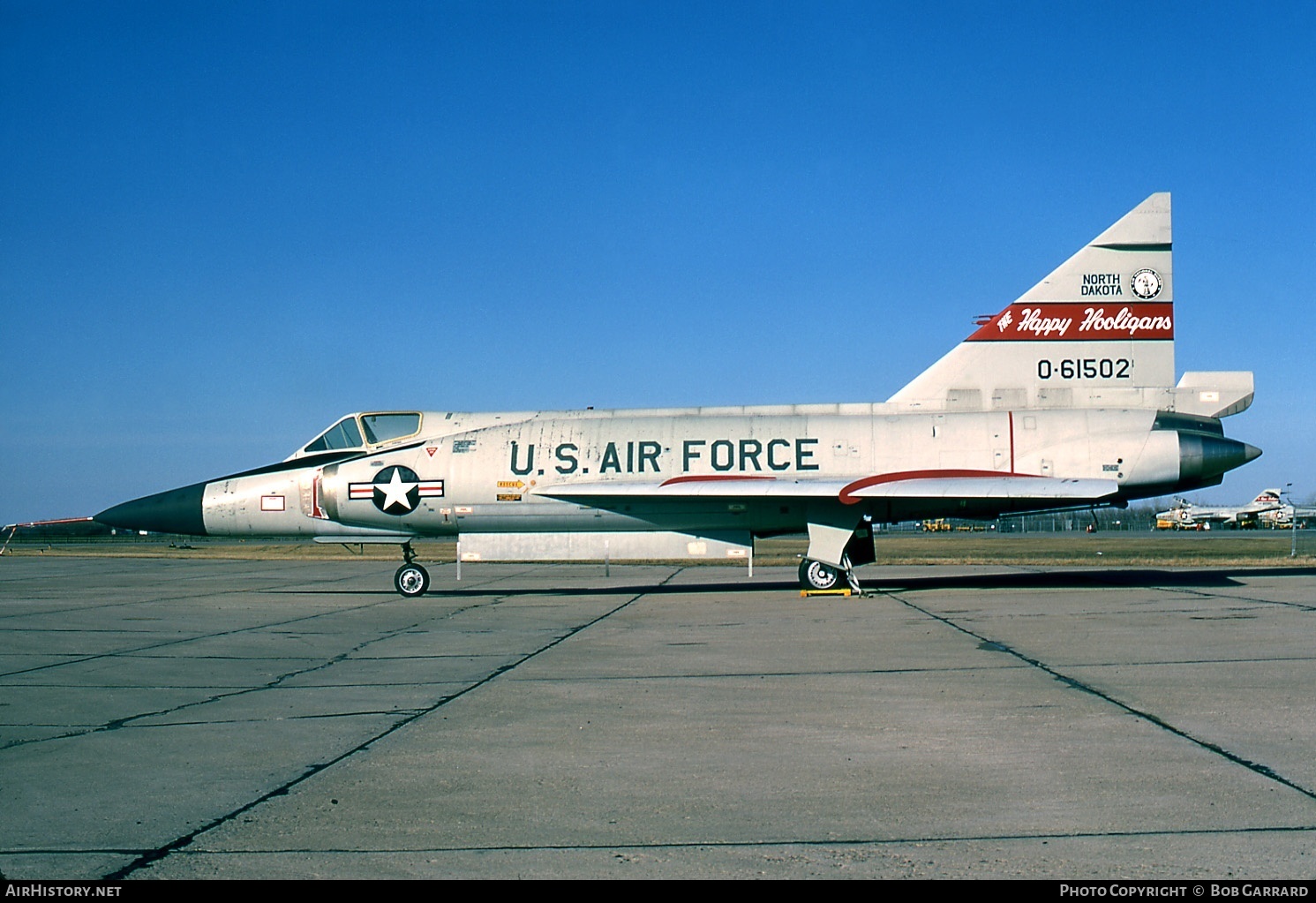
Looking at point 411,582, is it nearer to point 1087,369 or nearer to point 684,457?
point 684,457

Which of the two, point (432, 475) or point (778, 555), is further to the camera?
point (778, 555)

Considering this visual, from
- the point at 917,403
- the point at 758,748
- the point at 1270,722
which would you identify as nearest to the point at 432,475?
the point at 917,403

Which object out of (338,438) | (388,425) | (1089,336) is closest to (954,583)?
(1089,336)

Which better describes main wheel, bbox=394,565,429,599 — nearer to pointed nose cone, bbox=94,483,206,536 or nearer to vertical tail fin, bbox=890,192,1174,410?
pointed nose cone, bbox=94,483,206,536

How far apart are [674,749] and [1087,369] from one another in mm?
14442

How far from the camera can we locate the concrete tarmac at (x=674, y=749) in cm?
418

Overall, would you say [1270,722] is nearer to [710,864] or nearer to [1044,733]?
[1044,733]

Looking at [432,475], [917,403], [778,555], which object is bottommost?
[778,555]

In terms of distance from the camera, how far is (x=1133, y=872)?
3.85 m

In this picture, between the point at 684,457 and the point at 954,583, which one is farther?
the point at 954,583

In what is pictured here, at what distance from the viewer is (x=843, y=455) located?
1781 cm

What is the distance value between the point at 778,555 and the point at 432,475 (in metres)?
22.7

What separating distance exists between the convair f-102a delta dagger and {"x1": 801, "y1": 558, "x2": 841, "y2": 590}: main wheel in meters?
0.03

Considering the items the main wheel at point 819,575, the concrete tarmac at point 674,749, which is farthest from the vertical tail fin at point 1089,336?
the concrete tarmac at point 674,749
